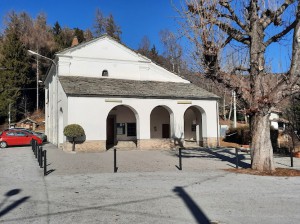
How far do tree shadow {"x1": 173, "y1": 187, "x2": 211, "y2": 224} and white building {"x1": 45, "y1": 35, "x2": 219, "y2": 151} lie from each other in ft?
45.5

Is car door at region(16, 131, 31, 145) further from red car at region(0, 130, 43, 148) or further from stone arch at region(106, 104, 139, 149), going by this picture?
stone arch at region(106, 104, 139, 149)

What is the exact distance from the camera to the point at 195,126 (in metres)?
28.7

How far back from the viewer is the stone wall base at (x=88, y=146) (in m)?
21.3

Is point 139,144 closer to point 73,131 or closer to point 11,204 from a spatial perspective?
point 73,131

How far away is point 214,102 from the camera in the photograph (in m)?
26.2

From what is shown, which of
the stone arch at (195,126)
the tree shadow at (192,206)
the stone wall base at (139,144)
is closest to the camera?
the tree shadow at (192,206)

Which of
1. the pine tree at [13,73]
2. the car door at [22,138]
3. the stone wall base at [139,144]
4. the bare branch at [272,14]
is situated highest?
the pine tree at [13,73]

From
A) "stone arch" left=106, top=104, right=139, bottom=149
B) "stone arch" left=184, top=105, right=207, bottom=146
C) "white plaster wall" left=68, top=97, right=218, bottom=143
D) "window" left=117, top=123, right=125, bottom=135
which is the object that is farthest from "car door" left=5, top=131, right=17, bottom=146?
"stone arch" left=184, top=105, right=207, bottom=146

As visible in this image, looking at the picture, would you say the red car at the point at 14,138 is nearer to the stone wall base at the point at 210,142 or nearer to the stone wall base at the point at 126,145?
the stone wall base at the point at 126,145

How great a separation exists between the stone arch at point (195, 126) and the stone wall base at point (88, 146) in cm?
815

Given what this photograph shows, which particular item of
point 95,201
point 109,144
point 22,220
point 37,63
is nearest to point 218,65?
point 95,201

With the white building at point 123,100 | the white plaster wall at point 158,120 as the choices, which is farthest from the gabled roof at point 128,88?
the white plaster wall at point 158,120

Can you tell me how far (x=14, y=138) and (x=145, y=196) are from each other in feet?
69.8

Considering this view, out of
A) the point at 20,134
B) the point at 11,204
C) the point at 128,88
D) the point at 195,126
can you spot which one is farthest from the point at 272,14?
the point at 20,134
